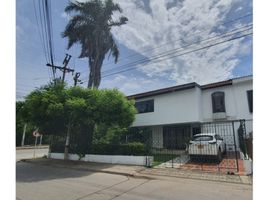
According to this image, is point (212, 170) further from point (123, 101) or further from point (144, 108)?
point (144, 108)

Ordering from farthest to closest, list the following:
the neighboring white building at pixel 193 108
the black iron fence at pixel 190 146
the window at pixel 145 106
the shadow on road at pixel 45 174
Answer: the window at pixel 145 106, the neighboring white building at pixel 193 108, the black iron fence at pixel 190 146, the shadow on road at pixel 45 174

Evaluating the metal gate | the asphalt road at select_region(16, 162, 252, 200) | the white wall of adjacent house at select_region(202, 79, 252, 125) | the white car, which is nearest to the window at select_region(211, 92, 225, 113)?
the white wall of adjacent house at select_region(202, 79, 252, 125)

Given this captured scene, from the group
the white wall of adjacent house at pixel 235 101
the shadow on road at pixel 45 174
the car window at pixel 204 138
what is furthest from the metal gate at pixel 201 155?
the shadow on road at pixel 45 174

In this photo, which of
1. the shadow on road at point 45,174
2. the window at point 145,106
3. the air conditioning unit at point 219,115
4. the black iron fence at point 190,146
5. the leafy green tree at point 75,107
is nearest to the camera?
the shadow on road at point 45,174

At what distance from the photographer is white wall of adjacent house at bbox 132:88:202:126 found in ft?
52.1

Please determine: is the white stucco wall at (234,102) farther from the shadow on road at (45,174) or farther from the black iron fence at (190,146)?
the shadow on road at (45,174)

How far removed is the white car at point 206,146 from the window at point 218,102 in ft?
16.5

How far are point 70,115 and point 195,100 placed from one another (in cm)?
929

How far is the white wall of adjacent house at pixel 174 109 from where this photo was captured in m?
15.9

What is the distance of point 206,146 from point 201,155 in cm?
57

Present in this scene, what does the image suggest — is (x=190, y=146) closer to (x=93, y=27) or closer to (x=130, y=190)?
(x=130, y=190)

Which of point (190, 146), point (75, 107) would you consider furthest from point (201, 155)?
point (75, 107)

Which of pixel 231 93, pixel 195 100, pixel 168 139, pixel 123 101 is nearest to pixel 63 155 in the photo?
pixel 123 101

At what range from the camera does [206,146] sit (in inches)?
429
